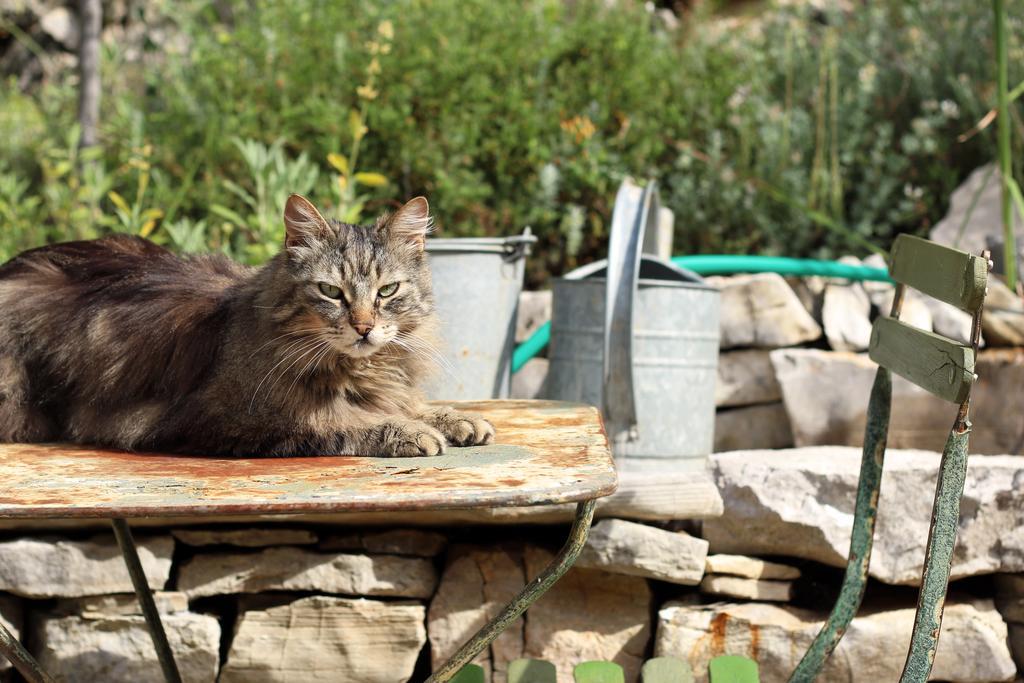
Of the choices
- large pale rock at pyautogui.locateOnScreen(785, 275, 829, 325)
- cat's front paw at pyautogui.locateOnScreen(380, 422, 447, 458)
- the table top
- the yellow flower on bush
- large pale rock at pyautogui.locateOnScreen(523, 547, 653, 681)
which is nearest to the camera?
the table top

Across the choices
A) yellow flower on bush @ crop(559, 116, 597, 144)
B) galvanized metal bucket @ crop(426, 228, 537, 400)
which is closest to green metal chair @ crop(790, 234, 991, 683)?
galvanized metal bucket @ crop(426, 228, 537, 400)

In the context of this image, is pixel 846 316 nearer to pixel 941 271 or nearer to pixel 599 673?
pixel 941 271

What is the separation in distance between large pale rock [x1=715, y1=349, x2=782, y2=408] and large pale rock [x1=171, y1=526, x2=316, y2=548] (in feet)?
5.18

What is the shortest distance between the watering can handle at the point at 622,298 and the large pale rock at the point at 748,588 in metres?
0.51

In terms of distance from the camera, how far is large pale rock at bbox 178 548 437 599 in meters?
2.77

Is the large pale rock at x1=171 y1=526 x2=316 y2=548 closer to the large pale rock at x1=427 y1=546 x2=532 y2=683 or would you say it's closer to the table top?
the large pale rock at x1=427 y1=546 x2=532 y2=683

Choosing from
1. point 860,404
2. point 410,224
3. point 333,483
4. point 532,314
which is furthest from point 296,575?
point 860,404

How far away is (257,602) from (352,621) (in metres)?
0.27

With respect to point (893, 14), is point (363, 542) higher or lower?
lower

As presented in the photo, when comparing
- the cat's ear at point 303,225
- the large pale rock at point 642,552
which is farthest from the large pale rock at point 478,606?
the cat's ear at point 303,225

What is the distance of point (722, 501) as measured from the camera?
279cm

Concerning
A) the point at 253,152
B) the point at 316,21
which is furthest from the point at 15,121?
the point at 253,152

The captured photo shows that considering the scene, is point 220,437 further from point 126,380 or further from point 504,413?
point 504,413

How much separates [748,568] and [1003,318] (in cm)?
138
